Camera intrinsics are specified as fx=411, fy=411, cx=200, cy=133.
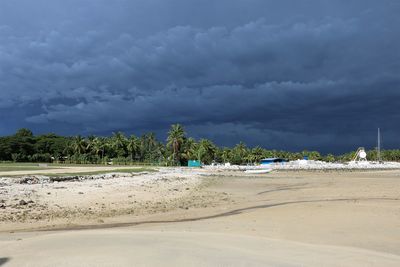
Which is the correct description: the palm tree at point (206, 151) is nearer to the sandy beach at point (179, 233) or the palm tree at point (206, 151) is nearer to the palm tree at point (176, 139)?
the palm tree at point (176, 139)

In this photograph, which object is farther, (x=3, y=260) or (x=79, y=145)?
(x=79, y=145)

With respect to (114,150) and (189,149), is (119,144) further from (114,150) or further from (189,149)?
(189,149)

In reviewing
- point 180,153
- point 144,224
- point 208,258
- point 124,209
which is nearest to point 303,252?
point 208,258

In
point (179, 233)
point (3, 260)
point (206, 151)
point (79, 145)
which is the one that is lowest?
point (179, 233)

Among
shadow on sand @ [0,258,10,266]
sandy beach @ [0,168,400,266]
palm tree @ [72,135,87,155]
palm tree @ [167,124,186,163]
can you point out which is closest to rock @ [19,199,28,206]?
sandy beach @ [0,168,400,266]

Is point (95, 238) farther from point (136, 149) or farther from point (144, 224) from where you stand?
point (136, 149)

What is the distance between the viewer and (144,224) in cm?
1462

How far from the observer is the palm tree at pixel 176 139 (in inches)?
4953

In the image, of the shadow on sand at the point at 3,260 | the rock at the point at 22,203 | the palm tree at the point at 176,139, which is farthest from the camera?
the palm tree at the point at 176,139

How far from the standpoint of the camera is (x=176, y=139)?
126 metres

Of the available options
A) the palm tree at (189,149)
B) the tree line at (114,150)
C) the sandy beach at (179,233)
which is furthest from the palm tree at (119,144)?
the sandy beach at (179,233)

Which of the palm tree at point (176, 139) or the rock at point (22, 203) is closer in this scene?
the rock at point (22, 203)

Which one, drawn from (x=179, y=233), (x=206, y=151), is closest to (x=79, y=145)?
(x=206, y=151)

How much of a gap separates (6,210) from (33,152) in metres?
150
